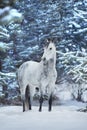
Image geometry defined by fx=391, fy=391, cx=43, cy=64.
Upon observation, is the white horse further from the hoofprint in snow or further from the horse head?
the hoofprint in snow

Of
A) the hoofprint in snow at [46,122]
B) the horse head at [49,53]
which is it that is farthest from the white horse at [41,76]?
the hoofprint in snow at [46,122]

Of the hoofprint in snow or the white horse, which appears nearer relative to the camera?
the hoofprint in snow

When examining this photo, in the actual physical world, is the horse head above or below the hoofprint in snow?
above

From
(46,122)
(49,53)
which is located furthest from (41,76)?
(46,122)

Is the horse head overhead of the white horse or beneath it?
overhead

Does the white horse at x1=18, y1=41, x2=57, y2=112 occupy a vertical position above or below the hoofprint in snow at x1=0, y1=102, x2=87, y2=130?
above

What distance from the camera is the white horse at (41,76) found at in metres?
9.81

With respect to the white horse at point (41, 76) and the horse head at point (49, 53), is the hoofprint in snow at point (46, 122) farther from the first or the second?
the horse head at point (49, 53)

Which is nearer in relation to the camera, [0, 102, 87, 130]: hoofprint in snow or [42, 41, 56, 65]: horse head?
[0, 102, 87, 130]: hoofprint in snow

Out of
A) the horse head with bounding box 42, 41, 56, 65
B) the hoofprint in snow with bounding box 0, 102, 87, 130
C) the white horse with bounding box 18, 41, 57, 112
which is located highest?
the horse head with bounding box 42, 41, 56, 65

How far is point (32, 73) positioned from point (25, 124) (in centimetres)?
305

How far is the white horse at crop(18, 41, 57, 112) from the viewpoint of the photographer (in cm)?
981

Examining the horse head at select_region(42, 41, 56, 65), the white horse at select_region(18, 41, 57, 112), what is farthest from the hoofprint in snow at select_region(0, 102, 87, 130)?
the horse head at select_region(42, 41, 56, 65)

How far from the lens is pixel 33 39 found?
56.2 ft
